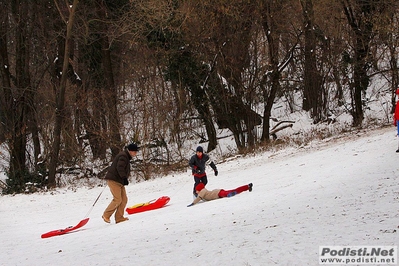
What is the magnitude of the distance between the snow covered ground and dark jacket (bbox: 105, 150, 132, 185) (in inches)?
47.9

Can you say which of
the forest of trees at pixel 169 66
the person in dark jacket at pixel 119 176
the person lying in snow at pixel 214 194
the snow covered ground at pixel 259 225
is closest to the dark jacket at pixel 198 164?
the person lying in snow at pixel 214 194

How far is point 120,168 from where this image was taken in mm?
11336

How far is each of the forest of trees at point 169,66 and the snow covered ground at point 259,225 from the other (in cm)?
1029

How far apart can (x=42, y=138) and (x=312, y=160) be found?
17477mm

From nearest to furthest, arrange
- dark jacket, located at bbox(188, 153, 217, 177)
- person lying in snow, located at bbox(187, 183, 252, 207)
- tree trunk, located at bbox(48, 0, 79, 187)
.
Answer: person lying in snow, located at bbox(187, 183, 252, 207) → dark jacket, located at bbox(188, 153, 217, 177) → tree trunk, located at bbox(48, 0, 79, 187)

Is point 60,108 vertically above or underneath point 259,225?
above

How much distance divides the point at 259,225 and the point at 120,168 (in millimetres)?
4780

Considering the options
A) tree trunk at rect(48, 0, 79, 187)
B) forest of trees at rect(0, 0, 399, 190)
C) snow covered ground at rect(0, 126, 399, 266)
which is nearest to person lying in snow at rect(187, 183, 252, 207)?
snow covered ground at rect(0, 126, 399, 266)

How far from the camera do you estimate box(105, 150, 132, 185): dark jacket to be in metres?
11.4

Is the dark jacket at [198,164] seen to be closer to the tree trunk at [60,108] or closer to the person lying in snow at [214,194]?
the person lying in snow at [214,194]

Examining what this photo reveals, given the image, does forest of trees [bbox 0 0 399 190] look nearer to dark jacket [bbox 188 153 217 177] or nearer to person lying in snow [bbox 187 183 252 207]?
dark jacket [bbox 188 153 217 177]

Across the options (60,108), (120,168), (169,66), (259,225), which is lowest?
(259,225)

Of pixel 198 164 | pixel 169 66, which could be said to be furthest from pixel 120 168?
pixel 169 66

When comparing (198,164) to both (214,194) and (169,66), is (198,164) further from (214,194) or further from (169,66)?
(169,66)
